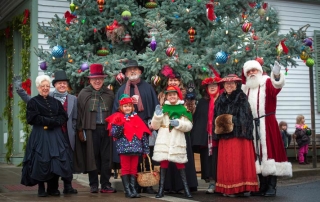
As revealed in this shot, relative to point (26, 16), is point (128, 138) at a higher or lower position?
lower

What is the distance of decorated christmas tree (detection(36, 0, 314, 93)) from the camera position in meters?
10.9

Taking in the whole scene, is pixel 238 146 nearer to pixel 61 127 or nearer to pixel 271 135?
pixel 271 135

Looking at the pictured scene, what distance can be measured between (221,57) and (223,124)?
1.84 metres

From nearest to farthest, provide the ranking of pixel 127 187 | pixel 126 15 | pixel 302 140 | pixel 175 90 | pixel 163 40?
pixel 127 187 → pixel 175 90 → pixel 163 40 → pixel 126 15 → pixel 302 140

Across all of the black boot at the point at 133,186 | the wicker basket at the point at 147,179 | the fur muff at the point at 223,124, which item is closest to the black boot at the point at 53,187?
the black boot at the point at 133,186

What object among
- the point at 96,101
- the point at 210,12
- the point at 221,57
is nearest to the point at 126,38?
the point at 210,12

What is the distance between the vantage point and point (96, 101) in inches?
376

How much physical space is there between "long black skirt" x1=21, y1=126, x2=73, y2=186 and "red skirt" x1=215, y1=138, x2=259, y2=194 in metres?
2.36

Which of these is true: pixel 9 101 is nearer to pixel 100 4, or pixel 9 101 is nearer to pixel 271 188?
pixel 100 4

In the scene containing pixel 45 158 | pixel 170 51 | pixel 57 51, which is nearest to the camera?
pixel 45 158

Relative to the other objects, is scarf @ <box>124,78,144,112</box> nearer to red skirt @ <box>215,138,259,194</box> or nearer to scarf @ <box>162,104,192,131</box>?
scarf @ <box>162,104,192,131</box>

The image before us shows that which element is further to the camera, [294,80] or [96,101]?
[294,80]

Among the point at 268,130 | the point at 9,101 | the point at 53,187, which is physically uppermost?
the point at 9,101

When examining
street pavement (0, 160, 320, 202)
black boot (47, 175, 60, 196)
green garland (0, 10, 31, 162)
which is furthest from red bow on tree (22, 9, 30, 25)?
black boot (47, 175, 60, 196)
